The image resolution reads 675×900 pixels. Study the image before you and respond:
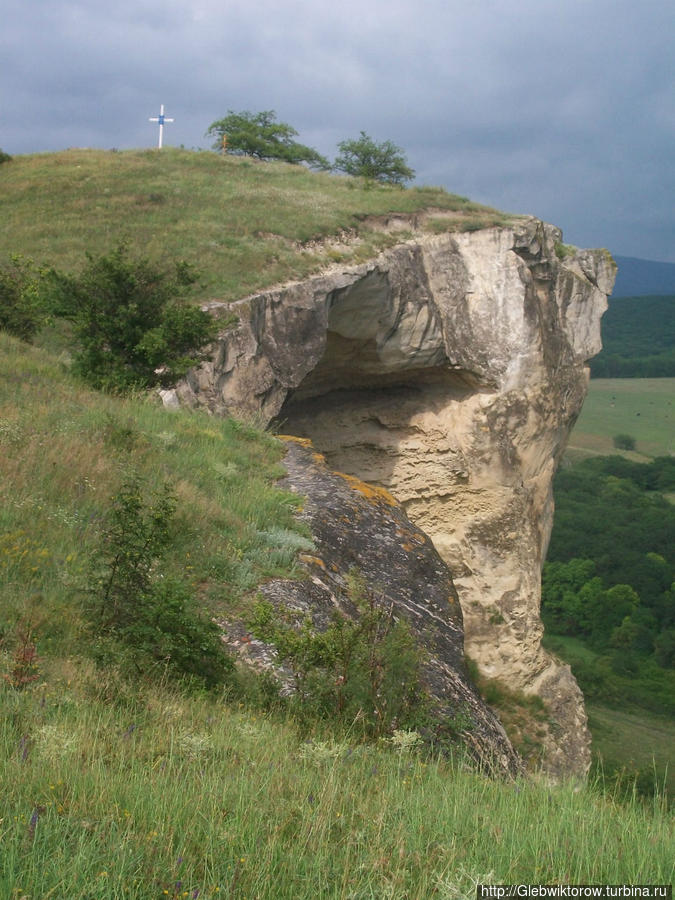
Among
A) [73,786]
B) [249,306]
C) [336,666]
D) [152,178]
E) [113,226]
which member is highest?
[152,178]

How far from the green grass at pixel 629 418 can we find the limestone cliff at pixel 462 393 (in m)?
72.6

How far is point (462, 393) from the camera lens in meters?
17.2

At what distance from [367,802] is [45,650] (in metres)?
1.66

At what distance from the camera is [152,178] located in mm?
21906

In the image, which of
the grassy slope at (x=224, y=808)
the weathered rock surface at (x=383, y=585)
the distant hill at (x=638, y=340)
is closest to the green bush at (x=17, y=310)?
the weathered rock surface at (x=383, y=585)

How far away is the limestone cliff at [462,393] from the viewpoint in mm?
14898

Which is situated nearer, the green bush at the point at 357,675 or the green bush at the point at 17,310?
the green bush at the point at 357,675

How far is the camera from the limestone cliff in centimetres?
1490

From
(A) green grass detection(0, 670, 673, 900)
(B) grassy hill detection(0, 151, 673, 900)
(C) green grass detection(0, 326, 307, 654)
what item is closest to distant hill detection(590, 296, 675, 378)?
(C) green grass detection(0, 326, 307, 654)

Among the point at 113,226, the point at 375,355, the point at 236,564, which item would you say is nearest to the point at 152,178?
the point at 113,226

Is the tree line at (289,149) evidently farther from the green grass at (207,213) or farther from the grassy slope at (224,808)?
the grassy slope at (224,808)

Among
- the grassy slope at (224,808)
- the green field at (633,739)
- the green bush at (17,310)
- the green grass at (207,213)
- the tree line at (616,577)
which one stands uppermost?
the green grass at (207,213)

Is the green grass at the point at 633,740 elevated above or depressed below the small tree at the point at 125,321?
below

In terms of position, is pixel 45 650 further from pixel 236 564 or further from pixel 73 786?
pixel 236 564
